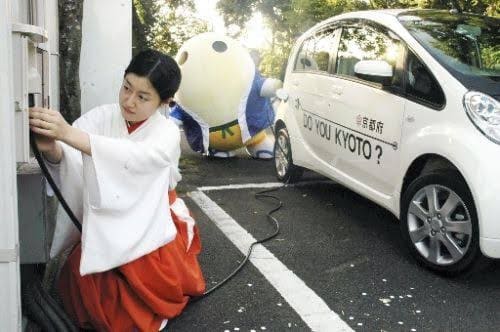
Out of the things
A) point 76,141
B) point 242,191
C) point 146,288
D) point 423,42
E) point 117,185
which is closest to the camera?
point 76,141

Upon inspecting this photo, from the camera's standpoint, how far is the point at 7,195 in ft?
5.61

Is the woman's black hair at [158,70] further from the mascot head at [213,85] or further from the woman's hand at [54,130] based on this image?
the mascot head at [213,85]

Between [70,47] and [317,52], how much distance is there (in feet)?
7.05

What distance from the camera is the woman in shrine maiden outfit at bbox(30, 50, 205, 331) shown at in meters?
2.12

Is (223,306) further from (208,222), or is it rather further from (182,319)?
(208,222)

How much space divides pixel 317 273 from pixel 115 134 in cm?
157

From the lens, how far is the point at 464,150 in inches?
118

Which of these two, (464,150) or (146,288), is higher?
(464,150)

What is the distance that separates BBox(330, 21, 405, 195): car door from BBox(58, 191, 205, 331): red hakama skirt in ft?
5.59

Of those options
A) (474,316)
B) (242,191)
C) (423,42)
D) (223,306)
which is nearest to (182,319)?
(223,306)

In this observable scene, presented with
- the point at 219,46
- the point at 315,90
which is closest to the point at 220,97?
the point at 219,46

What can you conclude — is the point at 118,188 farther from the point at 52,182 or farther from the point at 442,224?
the point at 442,224

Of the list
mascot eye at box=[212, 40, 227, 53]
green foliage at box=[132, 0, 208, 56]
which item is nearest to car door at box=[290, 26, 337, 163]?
mascot eye at box=[212, 40, 227, 53]

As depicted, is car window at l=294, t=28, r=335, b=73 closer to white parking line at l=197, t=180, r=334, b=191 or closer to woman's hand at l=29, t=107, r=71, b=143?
white parking line at l=197, t=180, r=334, b=191
